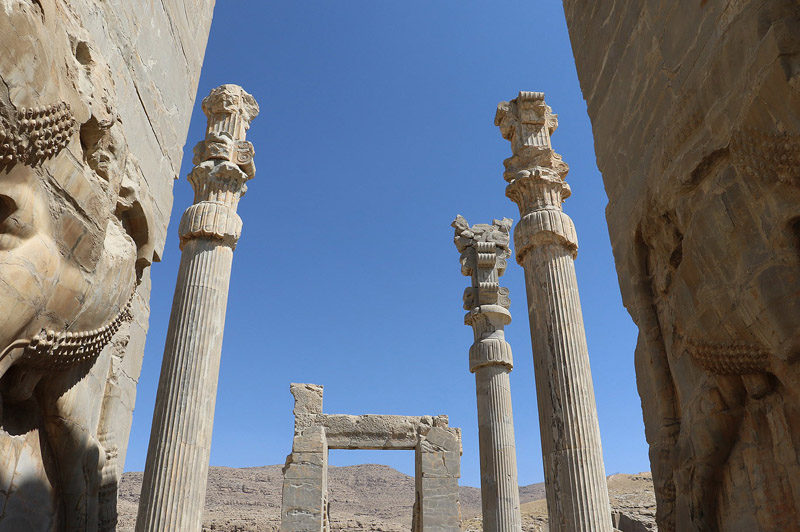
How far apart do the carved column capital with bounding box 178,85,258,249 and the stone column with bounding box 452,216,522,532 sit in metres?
5.60

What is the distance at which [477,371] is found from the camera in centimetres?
1212

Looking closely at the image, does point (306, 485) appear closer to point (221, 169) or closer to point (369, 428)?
point (369, 428)

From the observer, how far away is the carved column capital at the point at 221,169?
842 centimetres

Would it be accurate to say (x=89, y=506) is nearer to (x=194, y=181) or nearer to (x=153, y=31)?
(x=153, y=31)

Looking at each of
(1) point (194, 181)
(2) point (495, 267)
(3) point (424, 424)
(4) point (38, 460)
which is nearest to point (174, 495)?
(1) point (194, 181)

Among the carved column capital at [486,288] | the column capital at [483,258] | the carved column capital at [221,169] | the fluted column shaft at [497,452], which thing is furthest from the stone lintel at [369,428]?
the carved column capital at [221,169]

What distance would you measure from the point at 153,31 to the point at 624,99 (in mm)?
2881

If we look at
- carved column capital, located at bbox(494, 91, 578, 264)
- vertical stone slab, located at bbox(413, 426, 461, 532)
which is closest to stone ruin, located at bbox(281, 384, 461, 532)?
vertical stone slab, located at bbox(413, 426, 461, 532)

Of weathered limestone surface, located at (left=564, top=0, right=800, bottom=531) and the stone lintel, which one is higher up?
the stone lintel

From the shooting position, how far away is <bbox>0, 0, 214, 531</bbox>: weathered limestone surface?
179 centimetres

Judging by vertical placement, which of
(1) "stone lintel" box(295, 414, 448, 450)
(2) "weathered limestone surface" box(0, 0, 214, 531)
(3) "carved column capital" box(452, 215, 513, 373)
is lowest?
(2) "weathered limestone surface" box(0, 0, 214, 531)

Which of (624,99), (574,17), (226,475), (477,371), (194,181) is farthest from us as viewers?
(226,475)

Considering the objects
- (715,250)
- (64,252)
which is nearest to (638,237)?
(715,250)

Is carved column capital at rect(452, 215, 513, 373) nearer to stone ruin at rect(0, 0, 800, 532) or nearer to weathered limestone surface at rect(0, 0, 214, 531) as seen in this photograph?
stone ruin at rect(0, 0, 800, 532)
